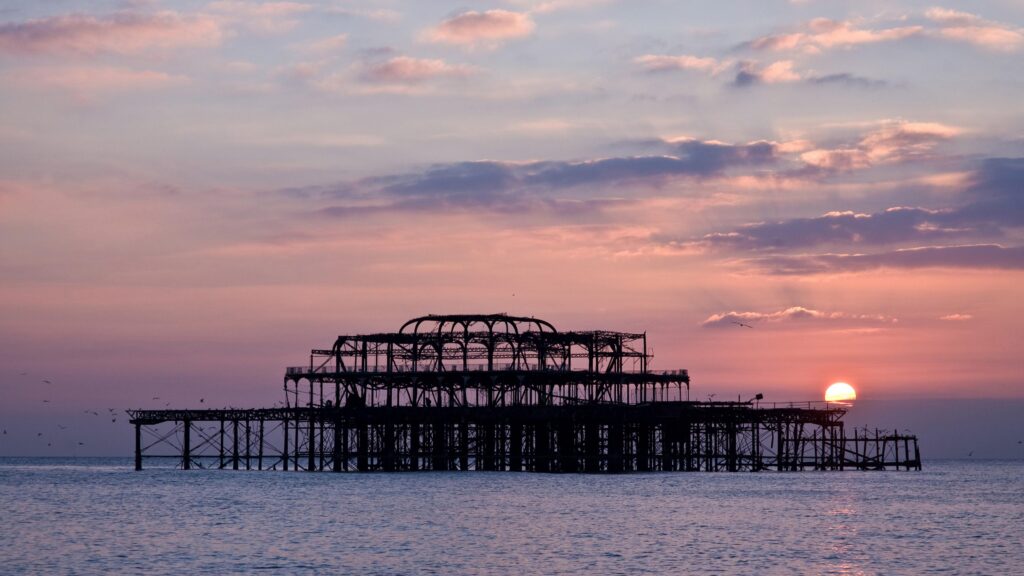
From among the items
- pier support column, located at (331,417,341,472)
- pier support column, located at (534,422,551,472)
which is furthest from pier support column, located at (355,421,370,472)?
A: pier support column, located at (534,422,551,472)

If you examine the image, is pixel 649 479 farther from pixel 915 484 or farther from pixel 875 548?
pixel 875 548

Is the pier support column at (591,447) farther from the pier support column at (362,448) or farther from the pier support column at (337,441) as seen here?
the pier support column at (337,441)

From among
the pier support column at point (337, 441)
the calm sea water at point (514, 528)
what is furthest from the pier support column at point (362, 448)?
the calm sea water at point (514, 528)

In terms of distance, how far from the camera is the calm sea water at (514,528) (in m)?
57.0

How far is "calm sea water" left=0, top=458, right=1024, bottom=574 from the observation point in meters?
57.0

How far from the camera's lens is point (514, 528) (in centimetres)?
7056

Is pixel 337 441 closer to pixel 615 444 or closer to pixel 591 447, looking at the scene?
pixel 591 447

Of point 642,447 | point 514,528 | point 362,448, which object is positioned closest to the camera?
point 514,528

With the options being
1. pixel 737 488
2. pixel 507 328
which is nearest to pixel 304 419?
pixel 507 328

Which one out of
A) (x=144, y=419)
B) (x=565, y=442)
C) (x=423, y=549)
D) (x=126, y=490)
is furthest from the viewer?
(x=144, y=419)

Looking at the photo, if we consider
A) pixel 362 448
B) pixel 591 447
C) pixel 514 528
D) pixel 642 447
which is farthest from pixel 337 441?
pixel 514 528

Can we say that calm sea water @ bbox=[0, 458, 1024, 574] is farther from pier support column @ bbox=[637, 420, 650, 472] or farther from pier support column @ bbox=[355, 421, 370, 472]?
pier support column @ bbox=[355, 421, 370, 472]

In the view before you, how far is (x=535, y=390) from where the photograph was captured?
12206 centimetres

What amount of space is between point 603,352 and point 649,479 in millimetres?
12861
